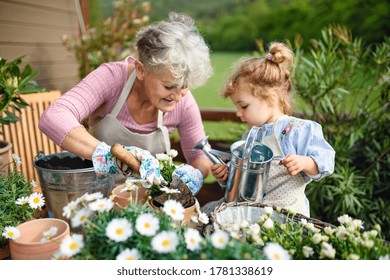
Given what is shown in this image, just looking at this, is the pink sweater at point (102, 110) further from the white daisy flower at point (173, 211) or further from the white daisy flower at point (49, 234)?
the white daisy flower at point (173, 211)

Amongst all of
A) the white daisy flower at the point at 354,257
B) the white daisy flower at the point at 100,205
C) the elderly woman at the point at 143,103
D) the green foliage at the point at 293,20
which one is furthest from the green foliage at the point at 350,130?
the green foliage at the point at 293,20

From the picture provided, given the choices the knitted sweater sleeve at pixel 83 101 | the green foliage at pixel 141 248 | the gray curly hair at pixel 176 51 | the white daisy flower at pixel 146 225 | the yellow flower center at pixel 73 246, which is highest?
the gray curly hair at pixel 176 51

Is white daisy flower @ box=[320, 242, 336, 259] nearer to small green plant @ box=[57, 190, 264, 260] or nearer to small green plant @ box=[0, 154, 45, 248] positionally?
small green plant @ box=[57, 190, 264, 260]

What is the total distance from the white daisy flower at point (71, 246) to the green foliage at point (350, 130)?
214 centimetres

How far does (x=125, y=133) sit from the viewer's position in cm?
172

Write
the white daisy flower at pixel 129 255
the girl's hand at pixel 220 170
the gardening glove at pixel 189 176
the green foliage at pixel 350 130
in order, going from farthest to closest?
the green foliage at pixel 350 130, the girl's hand at pixel 220 170, the gardening glove at pixel 189 176, the white daisy flower at pixel 129 255

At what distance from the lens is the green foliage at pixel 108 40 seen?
10.5ft

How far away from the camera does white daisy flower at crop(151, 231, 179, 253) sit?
68 cm

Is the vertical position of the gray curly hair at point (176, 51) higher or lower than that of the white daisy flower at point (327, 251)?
higher

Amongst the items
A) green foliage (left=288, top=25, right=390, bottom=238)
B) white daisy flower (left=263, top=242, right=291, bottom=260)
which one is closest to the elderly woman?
white daisy flower (left=263, top=242, right=291, bottom=260)

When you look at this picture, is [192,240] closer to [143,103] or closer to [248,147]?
[248,147]

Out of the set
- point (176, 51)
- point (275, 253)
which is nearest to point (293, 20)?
point (176, 51)

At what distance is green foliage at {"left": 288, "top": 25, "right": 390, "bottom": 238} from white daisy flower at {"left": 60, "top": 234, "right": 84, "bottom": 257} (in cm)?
214
